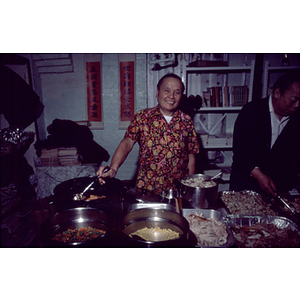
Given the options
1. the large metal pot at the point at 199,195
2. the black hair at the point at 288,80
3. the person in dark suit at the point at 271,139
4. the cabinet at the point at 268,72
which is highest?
the cabinet at the point at 268,72

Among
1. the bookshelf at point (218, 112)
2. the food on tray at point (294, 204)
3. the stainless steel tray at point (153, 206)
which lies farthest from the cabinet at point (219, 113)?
the stainless steel tray at point (153, 206)

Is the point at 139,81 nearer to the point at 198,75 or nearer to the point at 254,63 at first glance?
the point at 198,75

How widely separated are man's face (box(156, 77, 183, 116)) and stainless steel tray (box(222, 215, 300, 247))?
1.15 metres

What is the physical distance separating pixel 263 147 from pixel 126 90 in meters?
2.54

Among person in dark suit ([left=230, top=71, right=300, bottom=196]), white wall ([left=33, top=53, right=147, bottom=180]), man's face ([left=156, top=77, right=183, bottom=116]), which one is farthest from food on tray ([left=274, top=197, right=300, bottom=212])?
white wall ([left=33, top=53, right=147, bottom=180])

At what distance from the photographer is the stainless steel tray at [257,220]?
4.68 ft

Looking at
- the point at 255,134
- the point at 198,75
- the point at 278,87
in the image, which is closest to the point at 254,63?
the point at 198,75

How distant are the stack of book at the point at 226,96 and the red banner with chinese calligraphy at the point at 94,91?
6.48 feet

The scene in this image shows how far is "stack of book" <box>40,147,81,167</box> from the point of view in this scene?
10.2ft

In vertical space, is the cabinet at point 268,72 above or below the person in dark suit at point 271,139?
above

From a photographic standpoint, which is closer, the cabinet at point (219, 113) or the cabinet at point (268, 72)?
the cabinet at point (268, 72)

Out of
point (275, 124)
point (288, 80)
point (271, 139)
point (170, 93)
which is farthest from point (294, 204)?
point (170, 93)

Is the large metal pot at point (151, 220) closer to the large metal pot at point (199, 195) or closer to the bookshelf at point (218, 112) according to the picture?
the large metal pot at point (199, 195)
